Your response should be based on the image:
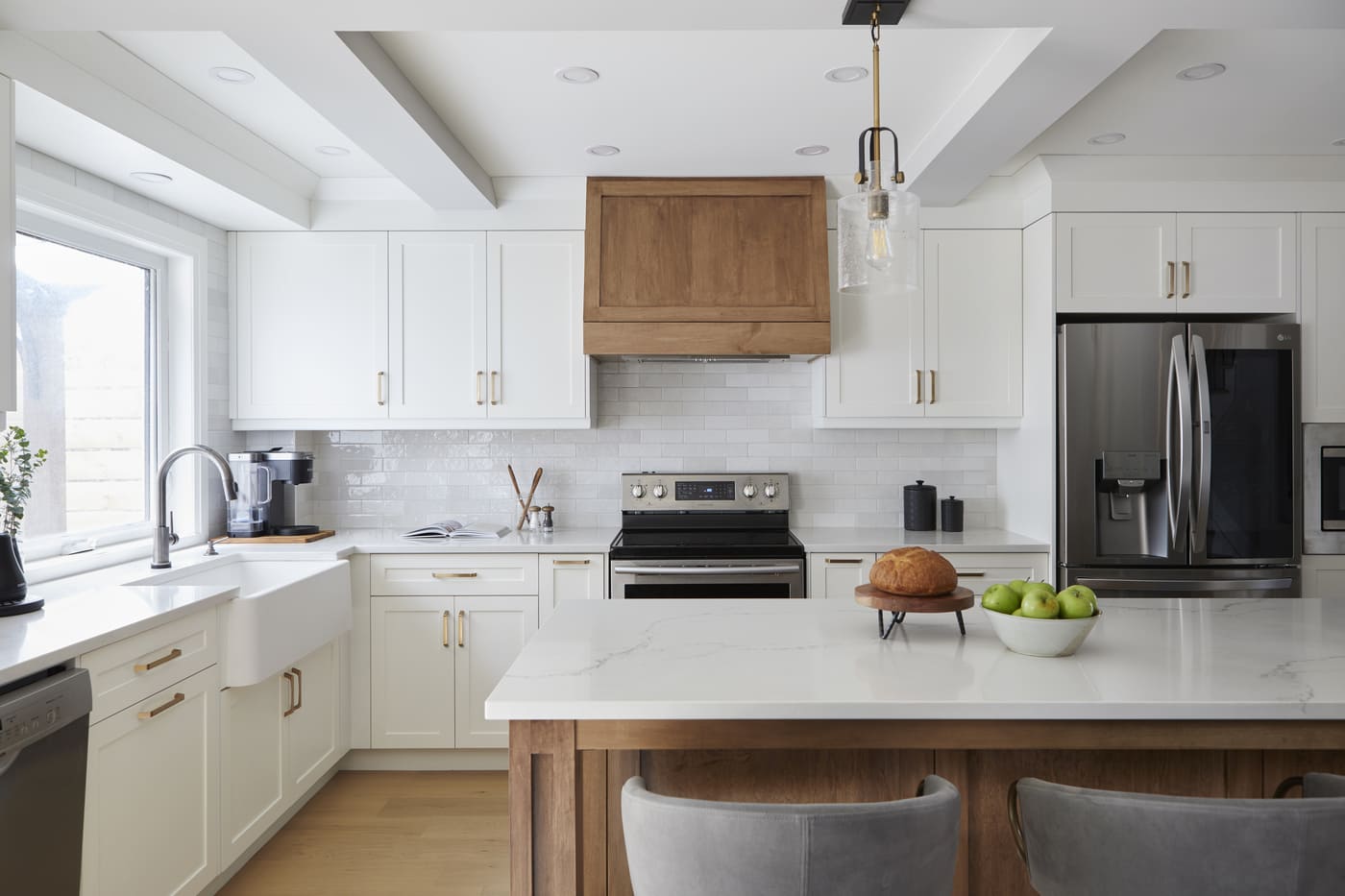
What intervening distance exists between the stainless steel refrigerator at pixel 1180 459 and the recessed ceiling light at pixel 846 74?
1412 mm

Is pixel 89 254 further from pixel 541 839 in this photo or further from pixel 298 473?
pixel 541 839

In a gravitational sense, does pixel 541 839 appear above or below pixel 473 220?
below

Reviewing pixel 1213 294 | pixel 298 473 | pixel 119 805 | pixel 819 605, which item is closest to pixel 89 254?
→ pixel 298 473

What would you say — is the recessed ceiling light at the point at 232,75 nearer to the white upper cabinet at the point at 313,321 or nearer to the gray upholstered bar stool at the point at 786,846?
the white upper cabinet at the point at 313,321

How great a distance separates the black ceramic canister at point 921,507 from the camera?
3.91 metres

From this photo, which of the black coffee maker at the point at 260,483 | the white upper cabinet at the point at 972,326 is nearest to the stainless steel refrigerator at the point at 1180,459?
the white upper cabinet at the point at 972,326

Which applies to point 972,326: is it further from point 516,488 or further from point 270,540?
point 270,540

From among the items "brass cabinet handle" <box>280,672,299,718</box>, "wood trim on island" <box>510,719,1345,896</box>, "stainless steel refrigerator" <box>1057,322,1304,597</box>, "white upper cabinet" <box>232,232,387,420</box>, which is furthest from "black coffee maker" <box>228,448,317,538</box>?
"stainless steel refrigerator" <box>1057,322,1304,597</box>

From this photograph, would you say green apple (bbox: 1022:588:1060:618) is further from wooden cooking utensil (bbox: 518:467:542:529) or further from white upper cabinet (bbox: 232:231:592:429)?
wooden cooking utensil (bbox: 518:467:542:529)

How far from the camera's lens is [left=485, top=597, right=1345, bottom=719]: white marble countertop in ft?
4.87

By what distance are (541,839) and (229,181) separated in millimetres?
2635

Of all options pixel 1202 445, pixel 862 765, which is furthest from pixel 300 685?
pixel 1202 445

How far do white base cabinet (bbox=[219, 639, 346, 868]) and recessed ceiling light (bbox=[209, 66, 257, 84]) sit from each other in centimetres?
187

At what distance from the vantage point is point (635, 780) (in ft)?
4.27
